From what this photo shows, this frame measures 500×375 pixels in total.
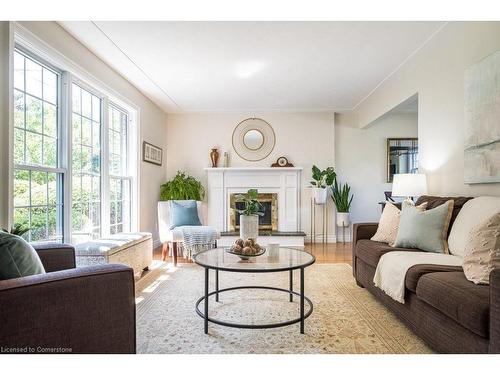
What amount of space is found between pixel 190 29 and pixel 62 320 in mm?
2556

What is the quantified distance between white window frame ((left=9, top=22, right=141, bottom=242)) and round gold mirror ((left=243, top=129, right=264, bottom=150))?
1.97m

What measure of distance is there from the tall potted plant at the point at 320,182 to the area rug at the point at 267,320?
2.23m

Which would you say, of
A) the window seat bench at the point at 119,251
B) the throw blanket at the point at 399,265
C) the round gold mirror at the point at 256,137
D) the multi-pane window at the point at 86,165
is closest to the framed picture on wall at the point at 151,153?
the multi-pane window at the point at 86,165

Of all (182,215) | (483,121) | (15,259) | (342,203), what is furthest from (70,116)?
(342,203)

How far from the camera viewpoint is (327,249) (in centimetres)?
526

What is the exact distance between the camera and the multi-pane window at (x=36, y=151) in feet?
8.39

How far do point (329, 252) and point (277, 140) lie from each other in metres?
2.19

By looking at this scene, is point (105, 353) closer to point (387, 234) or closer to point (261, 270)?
point (261, 270)

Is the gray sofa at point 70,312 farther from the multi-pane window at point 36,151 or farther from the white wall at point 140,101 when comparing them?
the white wall at point 140,101

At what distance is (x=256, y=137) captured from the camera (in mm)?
5988

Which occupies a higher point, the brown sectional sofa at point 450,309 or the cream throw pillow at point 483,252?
the cream throw pillow at point 483,252

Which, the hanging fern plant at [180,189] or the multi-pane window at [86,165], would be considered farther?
the hanging fern plant at [180,189]

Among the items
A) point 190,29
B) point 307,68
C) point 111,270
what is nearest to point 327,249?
point 307,68

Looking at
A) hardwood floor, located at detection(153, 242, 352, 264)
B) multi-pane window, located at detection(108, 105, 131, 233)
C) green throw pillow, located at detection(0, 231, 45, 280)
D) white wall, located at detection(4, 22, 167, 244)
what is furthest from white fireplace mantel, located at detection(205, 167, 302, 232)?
green throw pillow, located at detection(0, 231, 45, 280)
